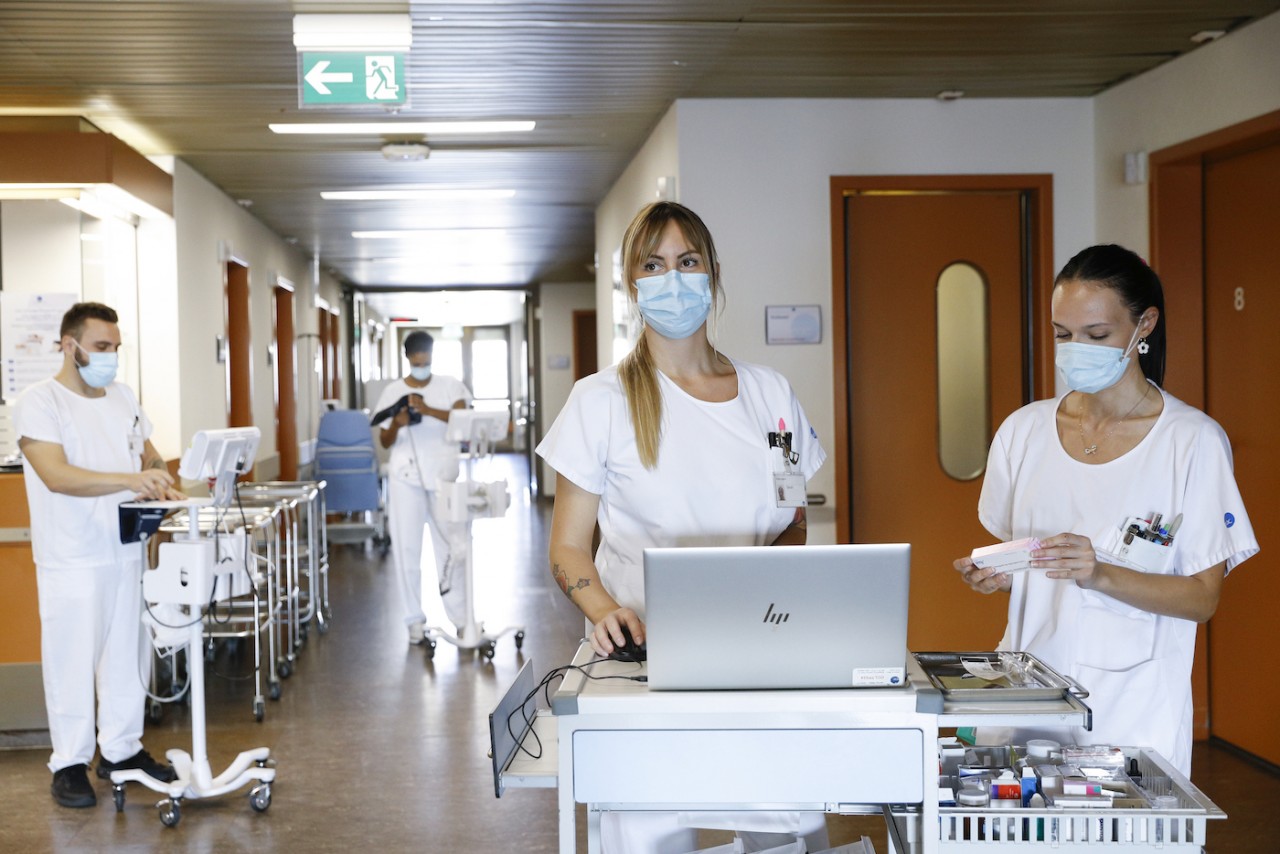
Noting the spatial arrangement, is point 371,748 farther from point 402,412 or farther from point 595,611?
point 595,611

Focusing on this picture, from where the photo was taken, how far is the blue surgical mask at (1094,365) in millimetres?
2248

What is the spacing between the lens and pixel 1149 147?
16.2 ft

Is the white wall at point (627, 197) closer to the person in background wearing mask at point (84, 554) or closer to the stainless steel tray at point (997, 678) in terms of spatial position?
the person in background wearing mask at point (84, 554)

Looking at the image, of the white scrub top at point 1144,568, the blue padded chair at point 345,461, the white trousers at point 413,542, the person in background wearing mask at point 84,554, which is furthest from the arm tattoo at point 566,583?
the blue padded chair at point 345,461

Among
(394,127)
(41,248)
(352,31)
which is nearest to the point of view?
(352,31)

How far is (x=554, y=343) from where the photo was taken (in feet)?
51.2

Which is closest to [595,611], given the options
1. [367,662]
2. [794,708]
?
[794,708]

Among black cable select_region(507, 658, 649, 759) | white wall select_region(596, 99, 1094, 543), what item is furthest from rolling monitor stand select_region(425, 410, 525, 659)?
black cable select_region(507, 658, 649, 759)

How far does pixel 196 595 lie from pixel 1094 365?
290 cm

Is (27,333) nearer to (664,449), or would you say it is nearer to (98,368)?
(98,368)

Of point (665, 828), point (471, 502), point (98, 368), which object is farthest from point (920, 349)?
point (665, 828)

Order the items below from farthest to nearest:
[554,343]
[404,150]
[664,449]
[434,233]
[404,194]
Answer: [554,343] → [434,233] → [404,194] → [404,150] → [664,449]

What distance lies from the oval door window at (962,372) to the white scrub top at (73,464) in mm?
3434

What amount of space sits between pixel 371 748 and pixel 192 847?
1087 mm
